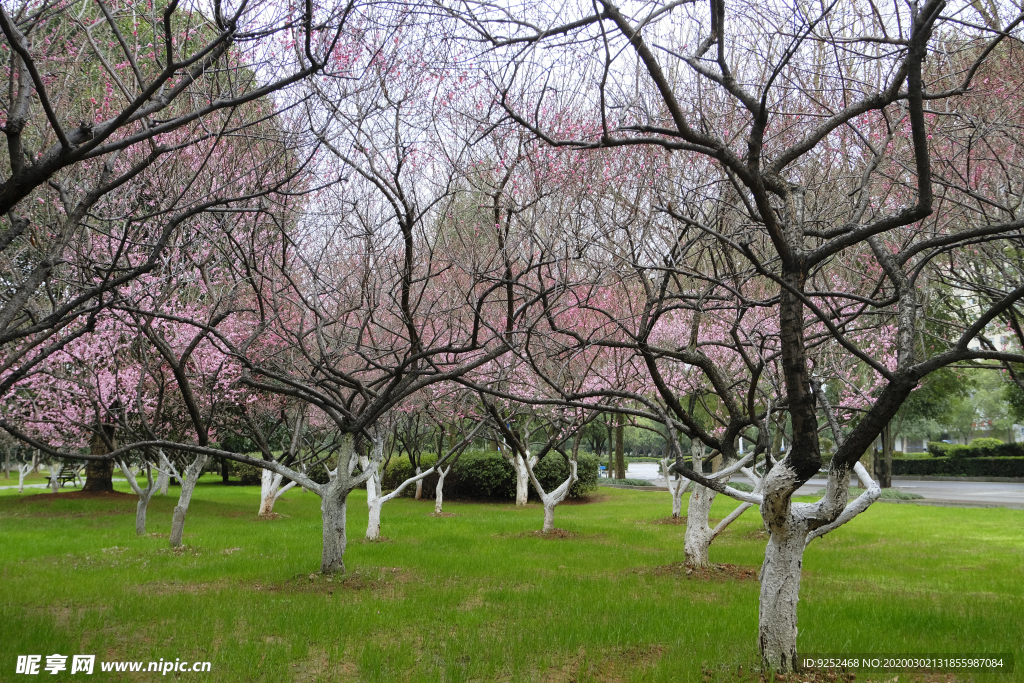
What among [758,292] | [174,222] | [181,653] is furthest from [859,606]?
[174,222]

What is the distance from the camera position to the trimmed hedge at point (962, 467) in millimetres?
33000

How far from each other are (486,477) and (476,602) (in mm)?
14447

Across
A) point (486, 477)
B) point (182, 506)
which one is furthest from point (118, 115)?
point (486, 477)

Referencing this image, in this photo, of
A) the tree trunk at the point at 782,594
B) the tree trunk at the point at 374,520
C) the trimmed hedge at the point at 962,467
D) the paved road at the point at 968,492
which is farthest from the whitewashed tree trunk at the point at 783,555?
the trimmed hedge at the point at 962,467

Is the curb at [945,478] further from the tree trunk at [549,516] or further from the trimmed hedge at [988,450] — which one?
the tree trunk at [549,516]

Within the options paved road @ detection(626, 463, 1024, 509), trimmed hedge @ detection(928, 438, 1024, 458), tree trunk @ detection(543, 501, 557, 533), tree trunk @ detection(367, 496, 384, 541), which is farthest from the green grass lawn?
trimmed hedge @ detection(928, 438, 1024, 458)

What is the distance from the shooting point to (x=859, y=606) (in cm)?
739

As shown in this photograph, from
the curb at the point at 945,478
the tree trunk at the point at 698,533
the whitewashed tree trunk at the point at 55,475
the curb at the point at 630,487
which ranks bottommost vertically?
the curb at the point at 630,487

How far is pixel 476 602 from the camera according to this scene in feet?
25.5

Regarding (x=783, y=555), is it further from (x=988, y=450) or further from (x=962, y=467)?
(x=988, y=450)

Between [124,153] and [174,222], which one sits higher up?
[124,153]

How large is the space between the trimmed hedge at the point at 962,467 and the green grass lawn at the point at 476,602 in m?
24.0

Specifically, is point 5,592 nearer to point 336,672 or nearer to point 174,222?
point 336,672

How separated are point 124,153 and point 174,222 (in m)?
2.28
